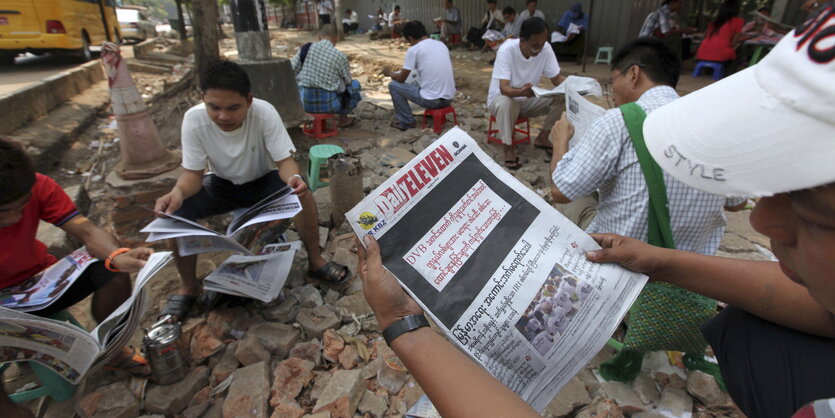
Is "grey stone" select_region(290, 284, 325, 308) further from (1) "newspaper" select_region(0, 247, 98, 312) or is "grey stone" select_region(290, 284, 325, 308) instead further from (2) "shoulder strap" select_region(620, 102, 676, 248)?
(2) "shoulder strap" select_region(620, 102, 676, 248)

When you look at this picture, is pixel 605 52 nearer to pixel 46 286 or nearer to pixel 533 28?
pixel 533 28

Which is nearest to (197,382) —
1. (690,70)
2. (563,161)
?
(563,161)

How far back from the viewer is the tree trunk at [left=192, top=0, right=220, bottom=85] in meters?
5.88

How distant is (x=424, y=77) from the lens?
18.4ft

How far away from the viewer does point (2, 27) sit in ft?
A: 27.1

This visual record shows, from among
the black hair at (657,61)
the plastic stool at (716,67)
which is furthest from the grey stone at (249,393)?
the plastic stool at (716,67)

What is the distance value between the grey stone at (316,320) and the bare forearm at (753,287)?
173cm

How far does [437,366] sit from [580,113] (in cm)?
213

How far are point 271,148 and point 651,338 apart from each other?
2429mm

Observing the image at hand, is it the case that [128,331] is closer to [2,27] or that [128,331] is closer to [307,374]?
[307,374]

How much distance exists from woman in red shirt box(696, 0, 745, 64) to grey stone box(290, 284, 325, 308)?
7765mm

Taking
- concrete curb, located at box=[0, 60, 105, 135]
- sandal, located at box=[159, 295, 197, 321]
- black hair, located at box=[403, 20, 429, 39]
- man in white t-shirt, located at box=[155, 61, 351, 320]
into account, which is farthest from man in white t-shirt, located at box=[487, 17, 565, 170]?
concrete curb, located at box=[0, 60, 105, 135]

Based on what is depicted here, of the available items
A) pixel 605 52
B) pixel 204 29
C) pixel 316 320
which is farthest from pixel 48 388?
pixel 605 52

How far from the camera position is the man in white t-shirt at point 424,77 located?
5551 mm
